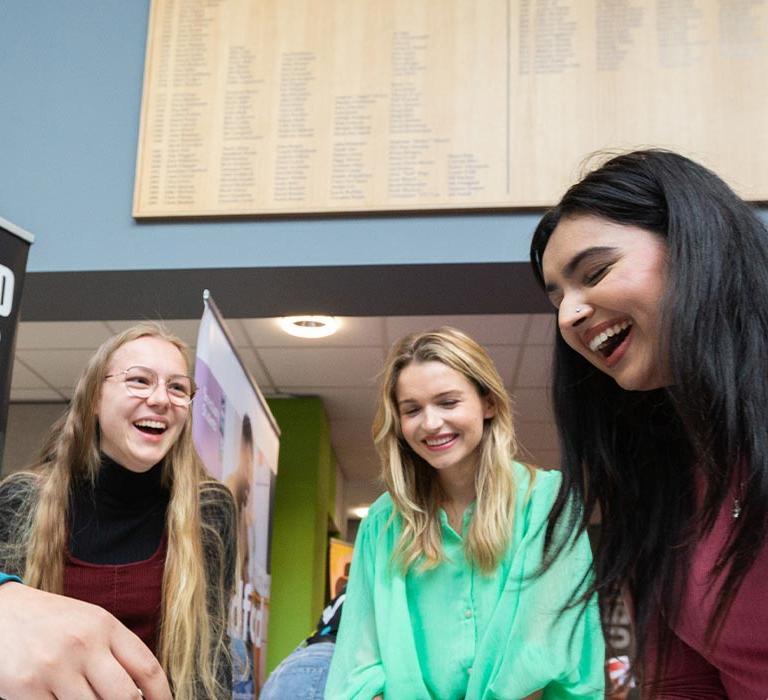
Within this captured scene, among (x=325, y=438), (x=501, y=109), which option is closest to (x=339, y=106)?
(x=501, y=109)

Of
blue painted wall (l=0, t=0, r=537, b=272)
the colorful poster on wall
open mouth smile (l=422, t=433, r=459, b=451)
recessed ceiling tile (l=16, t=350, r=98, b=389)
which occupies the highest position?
blue painted wall (l=0, t=0, r=537, b=272)

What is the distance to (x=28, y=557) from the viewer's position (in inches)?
73.4

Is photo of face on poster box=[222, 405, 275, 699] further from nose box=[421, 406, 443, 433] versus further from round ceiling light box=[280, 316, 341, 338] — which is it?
round ceiling light box=[280, 316, 341, 338]

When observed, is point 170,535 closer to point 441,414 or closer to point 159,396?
point 159,396

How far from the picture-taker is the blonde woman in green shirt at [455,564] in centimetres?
167

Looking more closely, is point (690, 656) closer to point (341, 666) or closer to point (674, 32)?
point (341, 666)

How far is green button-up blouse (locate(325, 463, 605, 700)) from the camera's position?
1649 mm

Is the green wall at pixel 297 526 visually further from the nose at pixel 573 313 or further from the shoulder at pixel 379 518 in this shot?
the nose at pixel 573 313

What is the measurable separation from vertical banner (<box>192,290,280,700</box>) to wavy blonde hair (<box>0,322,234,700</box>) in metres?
0.09

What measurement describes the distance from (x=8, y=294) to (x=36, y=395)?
3.53 meters

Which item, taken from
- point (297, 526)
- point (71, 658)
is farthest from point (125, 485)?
point (297, 526)

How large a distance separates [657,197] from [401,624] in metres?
1.01

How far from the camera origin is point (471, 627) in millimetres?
1741

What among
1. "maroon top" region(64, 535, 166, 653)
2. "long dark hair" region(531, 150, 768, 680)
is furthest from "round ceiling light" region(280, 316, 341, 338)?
"long dark hair" region(531, 150, 768, 680)
